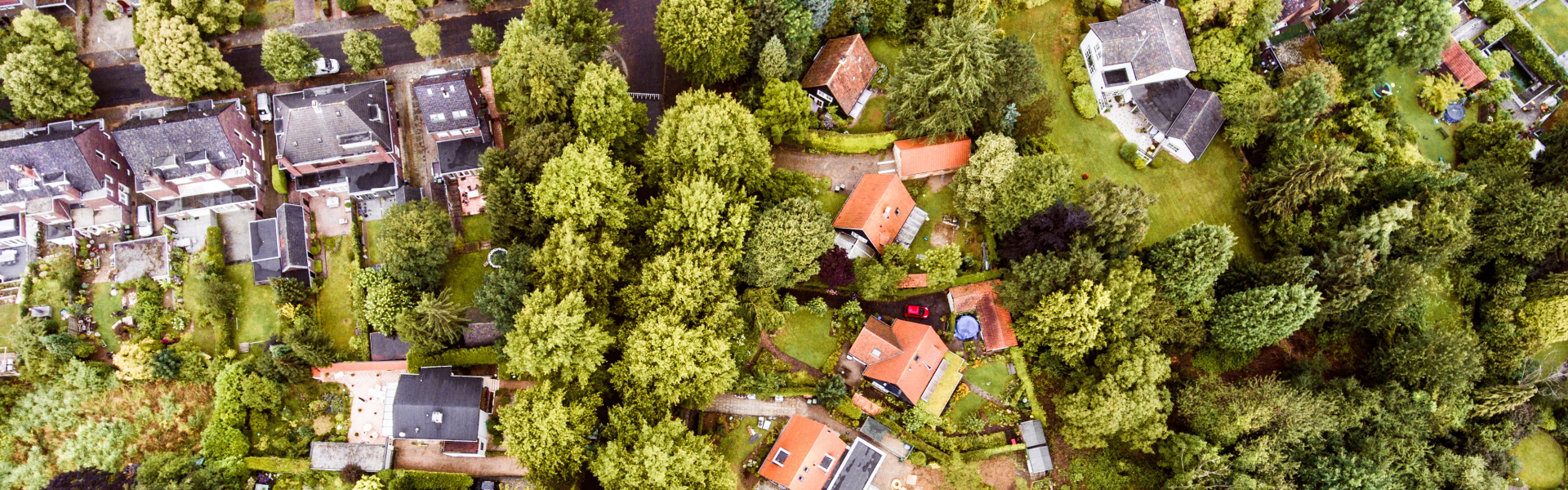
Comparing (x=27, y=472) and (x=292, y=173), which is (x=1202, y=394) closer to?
(x=292, y=173)

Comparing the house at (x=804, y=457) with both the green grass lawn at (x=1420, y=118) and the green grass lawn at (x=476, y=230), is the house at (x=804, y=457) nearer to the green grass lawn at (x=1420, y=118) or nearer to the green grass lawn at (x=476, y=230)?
the green grass lawn at (x=476, y=230)

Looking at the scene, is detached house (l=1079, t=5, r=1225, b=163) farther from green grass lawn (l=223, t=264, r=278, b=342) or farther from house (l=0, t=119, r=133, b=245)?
house (l=0, t=119, r=133, b=245)

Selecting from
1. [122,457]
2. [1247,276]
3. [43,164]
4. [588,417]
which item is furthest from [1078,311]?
[43,164]

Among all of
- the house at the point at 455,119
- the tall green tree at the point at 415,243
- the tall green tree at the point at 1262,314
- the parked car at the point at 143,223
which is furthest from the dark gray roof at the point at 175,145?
the tall green tree at the point at 1262,314

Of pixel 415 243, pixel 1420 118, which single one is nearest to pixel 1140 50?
pixel 1420 118

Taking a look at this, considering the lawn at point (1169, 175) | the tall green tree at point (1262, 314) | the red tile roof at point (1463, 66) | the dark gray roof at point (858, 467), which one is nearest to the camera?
the tall green tree at point (1262, 314)

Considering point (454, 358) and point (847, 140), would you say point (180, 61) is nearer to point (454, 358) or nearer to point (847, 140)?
point (454, 358)
